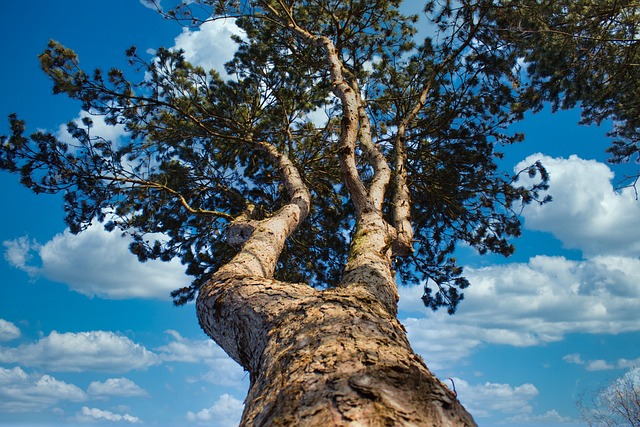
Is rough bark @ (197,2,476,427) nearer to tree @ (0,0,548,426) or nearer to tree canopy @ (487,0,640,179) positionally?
tree @ (0,0,548,426)

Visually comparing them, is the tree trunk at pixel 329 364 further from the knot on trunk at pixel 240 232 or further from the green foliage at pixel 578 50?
the green foliage at pixel 578 50

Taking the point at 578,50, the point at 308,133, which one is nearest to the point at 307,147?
the point at 308,133

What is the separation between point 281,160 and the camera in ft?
18.7

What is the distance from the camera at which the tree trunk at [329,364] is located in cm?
121

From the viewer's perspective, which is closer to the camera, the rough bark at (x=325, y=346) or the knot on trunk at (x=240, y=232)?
the rough bark at (x=325, y=346)

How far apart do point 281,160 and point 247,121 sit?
4.34 ft

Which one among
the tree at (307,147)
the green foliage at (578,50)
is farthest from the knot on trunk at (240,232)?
the green foliage at (578,50)

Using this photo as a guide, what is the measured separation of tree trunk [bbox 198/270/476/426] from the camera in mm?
1210

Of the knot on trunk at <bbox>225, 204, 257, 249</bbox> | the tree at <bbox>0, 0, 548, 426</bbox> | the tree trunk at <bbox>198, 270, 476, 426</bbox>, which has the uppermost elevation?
the tree at <bbox>0, 0, 548, 426</bbox>

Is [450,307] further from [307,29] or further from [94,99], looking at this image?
[94,99]

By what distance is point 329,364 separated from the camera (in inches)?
57.1

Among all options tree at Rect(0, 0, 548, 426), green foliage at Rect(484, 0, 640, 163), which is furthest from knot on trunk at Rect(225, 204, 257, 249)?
green foliage at Rect(484, 0, 640, 163)

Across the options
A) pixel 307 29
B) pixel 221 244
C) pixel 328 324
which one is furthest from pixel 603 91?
pixel 328 324

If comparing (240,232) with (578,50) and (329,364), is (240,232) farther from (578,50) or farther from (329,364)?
(578,50)
